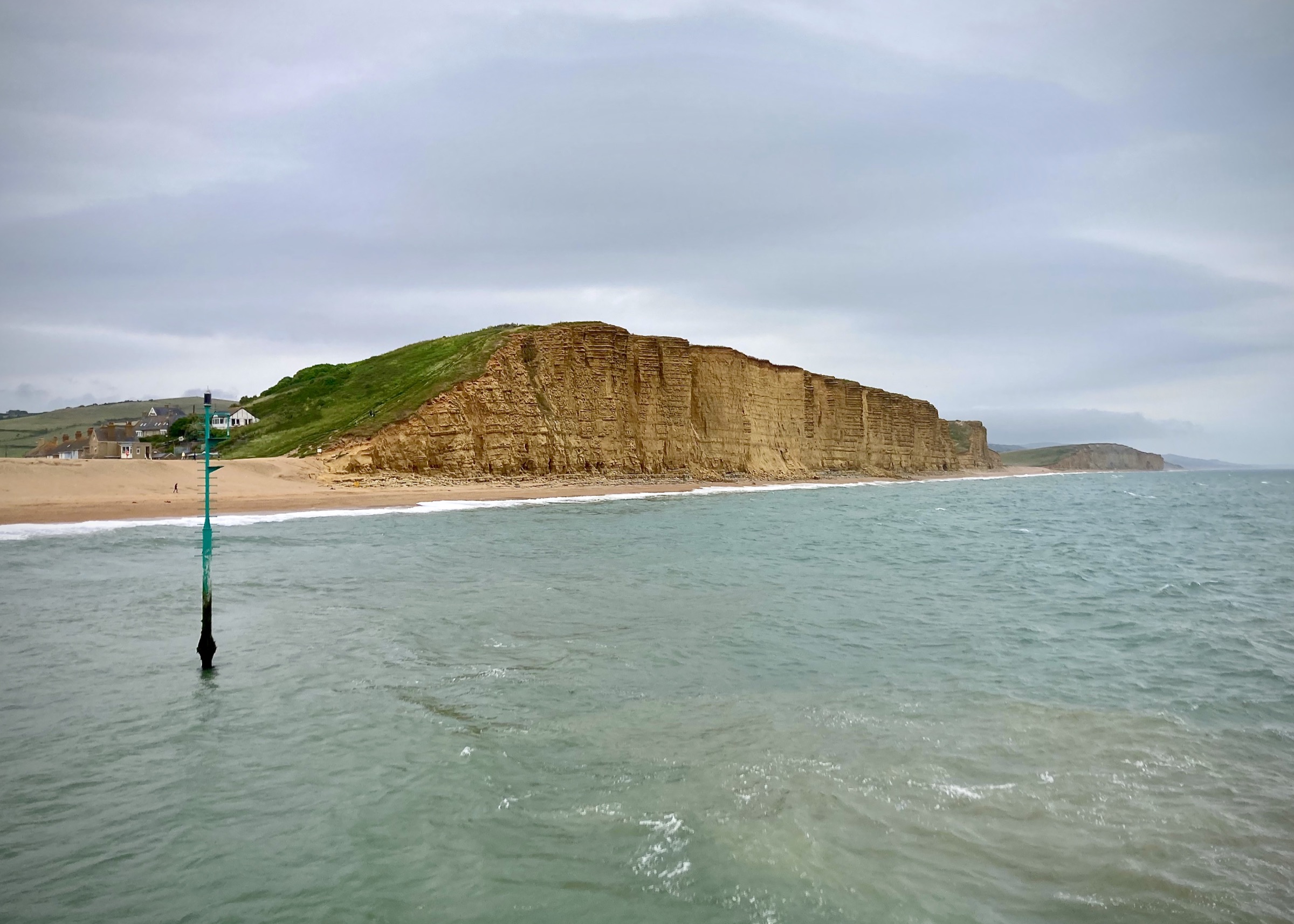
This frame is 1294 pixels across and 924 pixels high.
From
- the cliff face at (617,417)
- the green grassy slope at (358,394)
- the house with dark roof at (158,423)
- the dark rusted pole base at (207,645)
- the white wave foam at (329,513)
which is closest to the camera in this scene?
the dark rusted pole base at (207,645)

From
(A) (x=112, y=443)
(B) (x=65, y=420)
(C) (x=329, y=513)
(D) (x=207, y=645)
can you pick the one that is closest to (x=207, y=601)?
(D) (x=207, y=645)

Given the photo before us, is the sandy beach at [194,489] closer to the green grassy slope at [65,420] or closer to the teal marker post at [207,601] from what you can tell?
the teal marker post at [207,601]

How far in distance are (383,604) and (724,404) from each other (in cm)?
5639

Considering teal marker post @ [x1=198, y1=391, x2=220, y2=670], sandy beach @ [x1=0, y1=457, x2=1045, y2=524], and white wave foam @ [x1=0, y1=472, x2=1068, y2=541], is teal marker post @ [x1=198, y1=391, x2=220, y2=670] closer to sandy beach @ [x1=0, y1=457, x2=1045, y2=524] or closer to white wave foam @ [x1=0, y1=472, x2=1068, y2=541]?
white wave foam @ [x1=0, y1=472, x2=1068, y2=541]

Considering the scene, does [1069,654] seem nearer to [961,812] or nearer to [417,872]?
[961,812]

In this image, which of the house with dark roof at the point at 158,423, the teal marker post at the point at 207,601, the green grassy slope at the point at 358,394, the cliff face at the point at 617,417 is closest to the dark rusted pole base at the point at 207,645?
the teal marker post at the point at 207,601

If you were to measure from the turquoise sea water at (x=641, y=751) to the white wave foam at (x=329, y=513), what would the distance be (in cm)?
1173

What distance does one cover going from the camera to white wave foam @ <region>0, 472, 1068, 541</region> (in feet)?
86.2

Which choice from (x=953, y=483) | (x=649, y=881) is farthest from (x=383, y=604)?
(x=953, y=483)

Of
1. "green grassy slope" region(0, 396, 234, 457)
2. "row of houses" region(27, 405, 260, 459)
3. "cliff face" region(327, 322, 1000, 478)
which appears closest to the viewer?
"cliff face" region(327, 322, 1000, 478)

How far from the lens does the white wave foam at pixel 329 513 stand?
26.3 metres

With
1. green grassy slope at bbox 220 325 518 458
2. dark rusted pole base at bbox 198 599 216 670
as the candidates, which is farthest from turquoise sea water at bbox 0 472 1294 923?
green grassy slope at bbox 220 325 518 458

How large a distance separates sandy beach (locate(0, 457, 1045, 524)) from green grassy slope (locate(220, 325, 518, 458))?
15.9ft

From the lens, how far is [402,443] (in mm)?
47656
